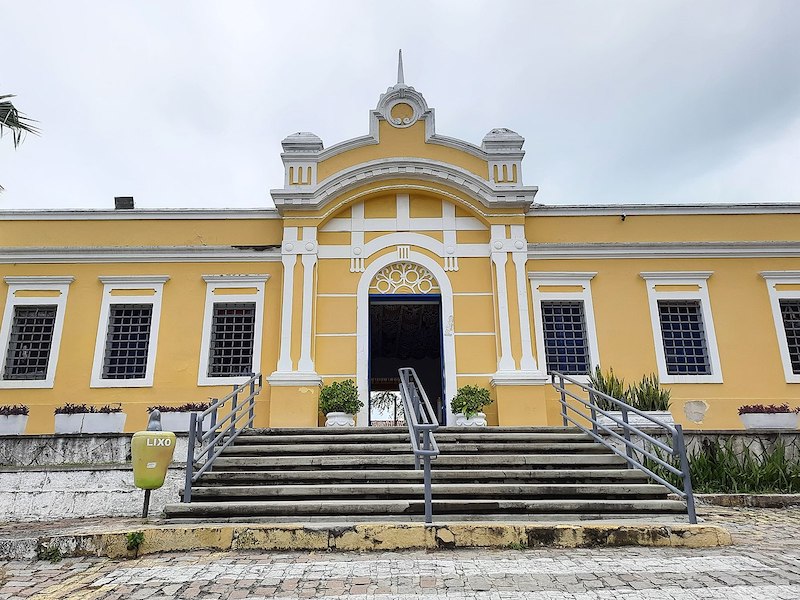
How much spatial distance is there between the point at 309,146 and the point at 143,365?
523 cm

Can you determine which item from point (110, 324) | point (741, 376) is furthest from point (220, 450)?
point (741, 376)

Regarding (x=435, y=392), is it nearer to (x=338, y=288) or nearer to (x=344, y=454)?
(x=338, y=288)

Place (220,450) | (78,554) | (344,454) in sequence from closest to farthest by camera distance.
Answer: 1. (78,554)
2. (220,450)
3. (344,454)

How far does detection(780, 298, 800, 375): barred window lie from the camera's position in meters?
11.5

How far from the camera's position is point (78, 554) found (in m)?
5.51

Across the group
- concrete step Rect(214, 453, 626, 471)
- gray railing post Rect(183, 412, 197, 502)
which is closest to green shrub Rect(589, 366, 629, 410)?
concrete step Rect(214, 453, 626, 471)

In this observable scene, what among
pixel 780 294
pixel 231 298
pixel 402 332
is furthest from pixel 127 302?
pixel 780 294

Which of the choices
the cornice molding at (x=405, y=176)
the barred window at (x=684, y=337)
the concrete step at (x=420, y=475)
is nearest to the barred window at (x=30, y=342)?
the cornice molding at (x=405, y=176)

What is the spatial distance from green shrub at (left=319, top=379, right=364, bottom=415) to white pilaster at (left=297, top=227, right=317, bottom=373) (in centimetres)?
58

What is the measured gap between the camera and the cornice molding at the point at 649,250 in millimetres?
11773

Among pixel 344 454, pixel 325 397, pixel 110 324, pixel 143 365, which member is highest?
pixel 110 324

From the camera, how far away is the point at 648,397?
10.2 meters

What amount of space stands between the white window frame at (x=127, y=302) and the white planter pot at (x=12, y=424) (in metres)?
1.23

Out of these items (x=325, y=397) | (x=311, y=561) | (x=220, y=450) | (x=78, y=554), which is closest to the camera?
(x=311, y=561)
